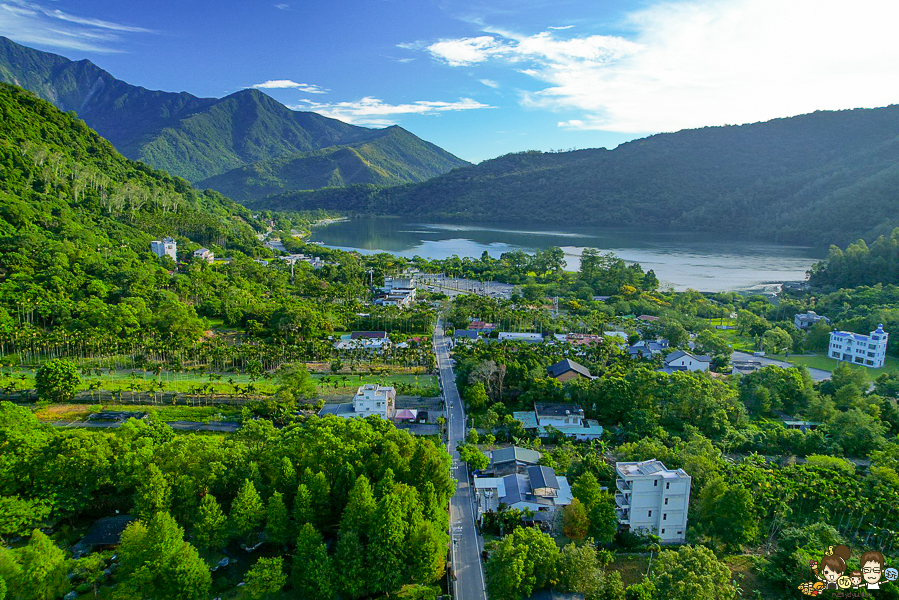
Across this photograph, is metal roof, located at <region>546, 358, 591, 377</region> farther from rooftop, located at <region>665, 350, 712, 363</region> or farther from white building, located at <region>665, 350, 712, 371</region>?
rooftop, located at <region>665, 350, 712, 363</region>

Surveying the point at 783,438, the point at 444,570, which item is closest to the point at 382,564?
the point at 444,570

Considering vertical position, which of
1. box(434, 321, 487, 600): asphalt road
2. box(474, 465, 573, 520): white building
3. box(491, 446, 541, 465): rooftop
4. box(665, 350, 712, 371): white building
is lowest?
box(434, 321, 487, 600): asphalt road

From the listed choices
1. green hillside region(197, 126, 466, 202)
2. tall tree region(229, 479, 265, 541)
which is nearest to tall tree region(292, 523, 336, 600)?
tall tree region(229, 479, 265, 541)

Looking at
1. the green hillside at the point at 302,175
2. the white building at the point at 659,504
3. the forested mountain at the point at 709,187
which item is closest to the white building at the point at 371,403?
the white building at the point at 659,504

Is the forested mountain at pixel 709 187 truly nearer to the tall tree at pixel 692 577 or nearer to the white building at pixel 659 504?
the white building at pixel 659 504

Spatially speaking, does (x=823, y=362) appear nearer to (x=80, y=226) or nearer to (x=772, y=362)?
(x=772, y=362)

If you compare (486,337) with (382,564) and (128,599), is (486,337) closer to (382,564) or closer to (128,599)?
(382,564)
